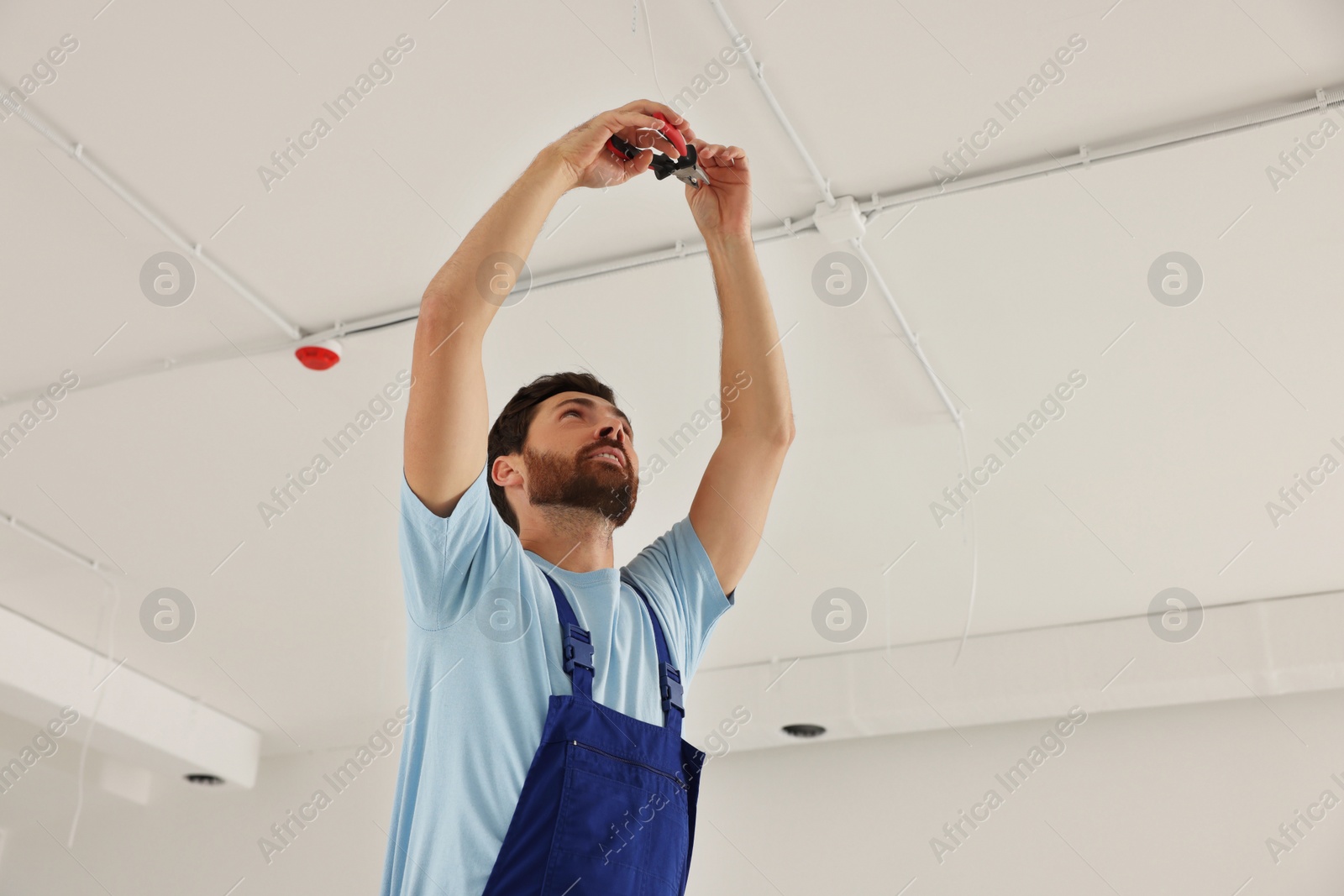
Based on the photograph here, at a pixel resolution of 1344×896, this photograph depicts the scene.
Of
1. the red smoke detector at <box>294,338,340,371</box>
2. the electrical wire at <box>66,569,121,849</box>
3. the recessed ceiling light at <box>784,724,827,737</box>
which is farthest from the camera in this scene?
the recessed ceiling light at <box>784,724,827,737</box>

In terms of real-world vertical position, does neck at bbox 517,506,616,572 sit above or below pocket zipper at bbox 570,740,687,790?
above

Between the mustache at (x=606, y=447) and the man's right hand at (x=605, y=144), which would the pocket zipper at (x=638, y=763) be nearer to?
the mustache at (x=606, y=447)

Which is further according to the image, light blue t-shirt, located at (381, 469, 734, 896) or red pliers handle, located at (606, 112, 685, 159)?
red pliers handle, located at (606, 112, 685, 159)

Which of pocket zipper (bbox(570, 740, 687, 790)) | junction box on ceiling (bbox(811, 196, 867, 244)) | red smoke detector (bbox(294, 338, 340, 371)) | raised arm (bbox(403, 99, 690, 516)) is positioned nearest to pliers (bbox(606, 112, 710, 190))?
raised arm (bbox(403, 99, 690, 516))

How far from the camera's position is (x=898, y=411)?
296cm

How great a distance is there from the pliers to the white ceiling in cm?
66

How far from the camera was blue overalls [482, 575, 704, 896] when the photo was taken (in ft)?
3.49

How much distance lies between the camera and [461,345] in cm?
109

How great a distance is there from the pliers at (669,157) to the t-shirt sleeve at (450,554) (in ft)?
1.26

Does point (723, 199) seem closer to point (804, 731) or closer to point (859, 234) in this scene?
point (859, 234)

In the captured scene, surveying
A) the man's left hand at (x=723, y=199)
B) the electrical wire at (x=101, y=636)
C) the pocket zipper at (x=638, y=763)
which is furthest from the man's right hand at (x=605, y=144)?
the electrical wire at (x=101, y=636)

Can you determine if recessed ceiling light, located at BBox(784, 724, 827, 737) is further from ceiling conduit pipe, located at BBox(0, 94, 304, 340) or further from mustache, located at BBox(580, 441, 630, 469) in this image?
mustache, located at BBox(580, 441, 630, 469)

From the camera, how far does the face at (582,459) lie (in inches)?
55.0

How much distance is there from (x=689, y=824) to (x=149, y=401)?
85.3 inches
